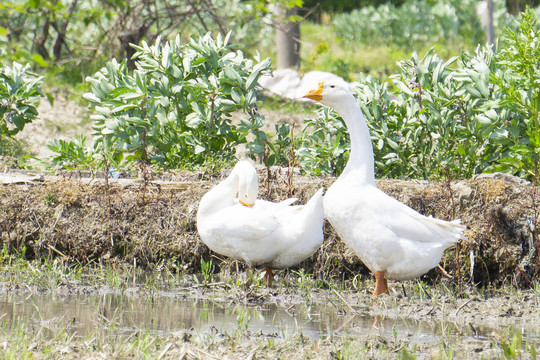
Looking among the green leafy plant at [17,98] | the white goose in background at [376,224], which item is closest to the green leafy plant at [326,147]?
the white goose in background at [376,224]

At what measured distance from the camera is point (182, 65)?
23.7 feet

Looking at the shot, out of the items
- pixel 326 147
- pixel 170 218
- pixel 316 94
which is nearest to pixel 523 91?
pixel 326 147

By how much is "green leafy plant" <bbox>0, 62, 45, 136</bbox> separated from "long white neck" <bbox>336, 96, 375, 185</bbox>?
4167mm

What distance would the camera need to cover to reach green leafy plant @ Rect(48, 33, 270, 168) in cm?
680

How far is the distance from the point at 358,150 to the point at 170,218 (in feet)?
6.37

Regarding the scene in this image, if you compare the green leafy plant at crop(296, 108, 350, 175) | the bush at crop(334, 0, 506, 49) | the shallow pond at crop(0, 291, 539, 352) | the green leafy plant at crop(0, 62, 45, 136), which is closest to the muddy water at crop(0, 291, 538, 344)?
the shallow pond at crop(0, 291, 539, 352)

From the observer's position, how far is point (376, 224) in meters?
4.74

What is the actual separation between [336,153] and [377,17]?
13.4 metres

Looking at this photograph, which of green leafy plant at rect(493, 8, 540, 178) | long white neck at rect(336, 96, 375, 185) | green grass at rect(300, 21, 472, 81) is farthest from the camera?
green grass at rect(300, 21, 472, 81)

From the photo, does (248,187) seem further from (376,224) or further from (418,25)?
(418,25)

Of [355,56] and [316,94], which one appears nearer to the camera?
[316,94]

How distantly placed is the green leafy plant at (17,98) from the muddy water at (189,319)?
3465mm

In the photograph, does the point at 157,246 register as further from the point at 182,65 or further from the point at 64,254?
the point at 182,65

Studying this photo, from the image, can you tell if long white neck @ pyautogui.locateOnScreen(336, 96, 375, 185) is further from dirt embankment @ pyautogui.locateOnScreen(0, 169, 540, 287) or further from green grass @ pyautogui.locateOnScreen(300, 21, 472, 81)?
green grass @ pyautogui.locateOnScreen(300, 21, 472, 81)
